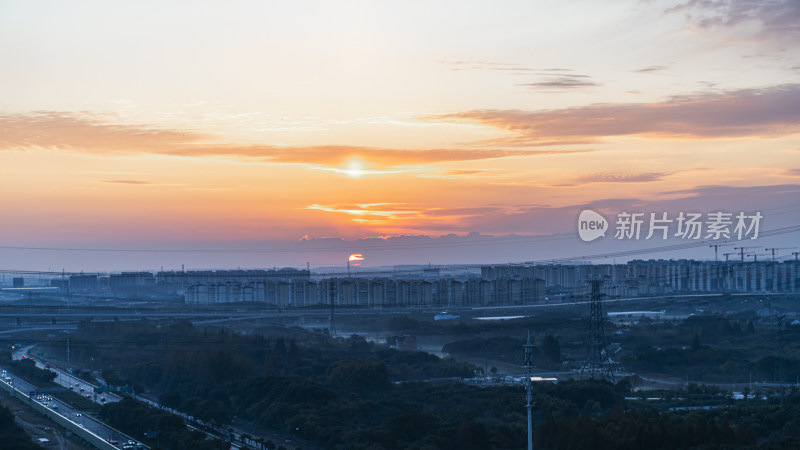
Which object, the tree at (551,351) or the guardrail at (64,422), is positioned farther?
the tree at (551,351)

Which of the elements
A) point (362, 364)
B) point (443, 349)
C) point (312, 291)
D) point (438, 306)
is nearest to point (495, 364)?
point (443, 349)

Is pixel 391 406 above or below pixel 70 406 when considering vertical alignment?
above

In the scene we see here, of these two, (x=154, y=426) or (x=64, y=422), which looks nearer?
(x=154, y=426)

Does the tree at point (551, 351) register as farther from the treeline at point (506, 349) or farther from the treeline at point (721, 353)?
the treeline at point (721, 353)

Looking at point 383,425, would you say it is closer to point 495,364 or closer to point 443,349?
point 495,364

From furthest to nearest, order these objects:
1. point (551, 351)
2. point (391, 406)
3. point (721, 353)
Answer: point (551, 351), point (721, 353), point (391, 406)

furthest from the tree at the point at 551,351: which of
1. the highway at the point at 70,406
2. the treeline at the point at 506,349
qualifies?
the highway at the point at 70,406

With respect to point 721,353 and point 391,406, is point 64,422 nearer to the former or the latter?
point 391,406

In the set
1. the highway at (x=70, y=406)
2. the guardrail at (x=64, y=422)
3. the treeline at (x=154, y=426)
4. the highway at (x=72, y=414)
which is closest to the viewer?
the treeline at (x=154, y=426)

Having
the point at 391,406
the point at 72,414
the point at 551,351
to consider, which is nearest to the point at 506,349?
the point at 551,351

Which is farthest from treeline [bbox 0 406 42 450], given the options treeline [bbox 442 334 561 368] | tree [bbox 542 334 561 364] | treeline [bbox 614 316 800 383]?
treeline [bbox 614 316 800 383]

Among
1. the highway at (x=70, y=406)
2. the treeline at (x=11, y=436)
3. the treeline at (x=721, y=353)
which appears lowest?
the highway at (x=70, y=406)

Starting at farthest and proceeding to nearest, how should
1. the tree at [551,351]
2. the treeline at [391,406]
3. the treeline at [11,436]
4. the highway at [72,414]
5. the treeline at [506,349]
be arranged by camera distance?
1. the treeline at [506,349]
2. the tree at [551,351]
3. the highway at [72,414]
4. the treeline at [11,436]
5. the treeline at [391,406]

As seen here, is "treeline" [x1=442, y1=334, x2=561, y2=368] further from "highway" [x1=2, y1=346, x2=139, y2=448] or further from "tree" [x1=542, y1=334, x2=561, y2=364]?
"highway" [x1=2, y1=346, x2=139, y2=448]
